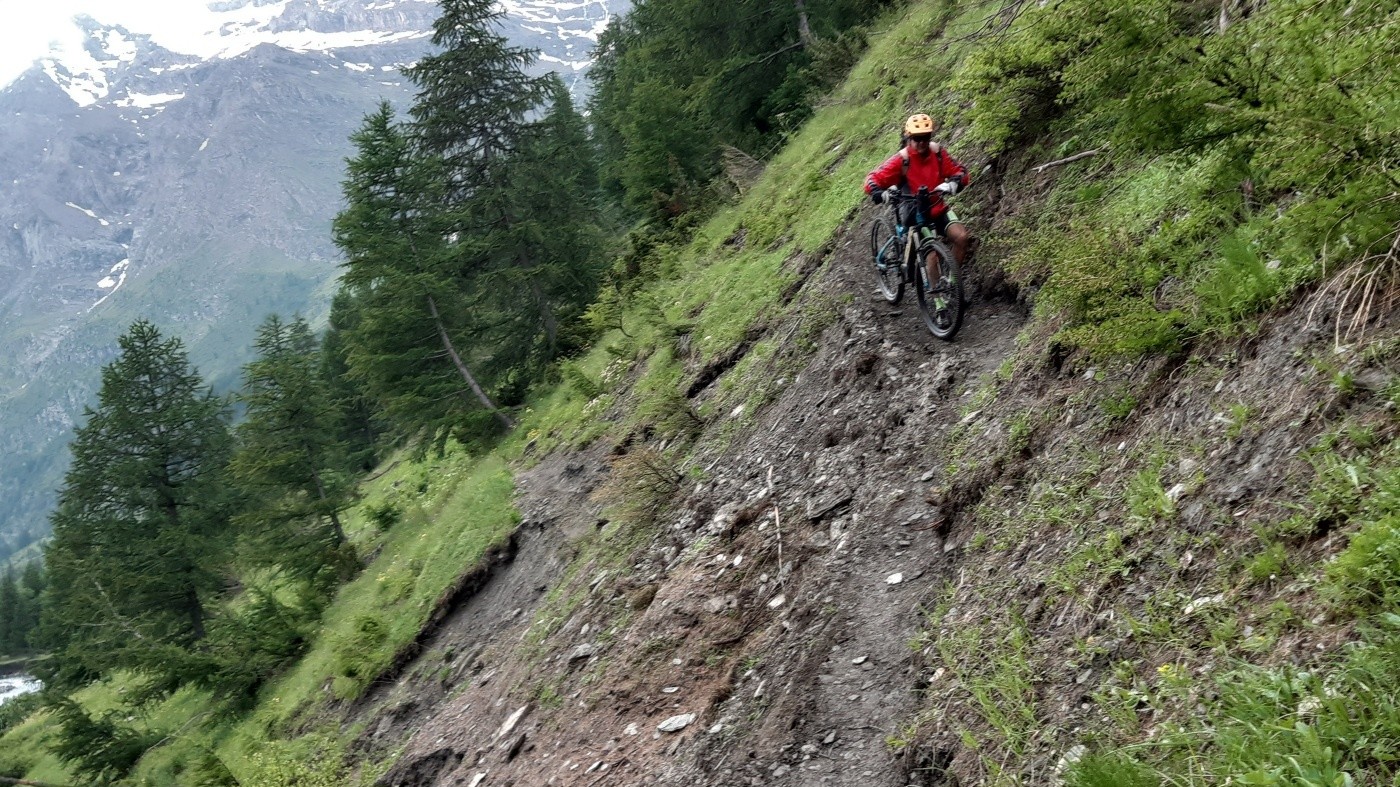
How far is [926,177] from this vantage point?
9250 mm

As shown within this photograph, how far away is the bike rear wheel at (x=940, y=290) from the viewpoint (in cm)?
858

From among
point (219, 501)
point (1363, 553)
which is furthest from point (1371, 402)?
point (219, 501)

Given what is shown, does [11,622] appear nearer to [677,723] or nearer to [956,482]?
[677,723]

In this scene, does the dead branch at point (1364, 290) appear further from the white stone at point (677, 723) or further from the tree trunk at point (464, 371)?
the tree trunk at point (464, 371)

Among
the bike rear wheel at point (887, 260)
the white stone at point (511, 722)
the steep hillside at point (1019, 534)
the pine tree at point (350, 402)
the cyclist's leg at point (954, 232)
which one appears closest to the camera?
the steep hillside at point (1019, 534)

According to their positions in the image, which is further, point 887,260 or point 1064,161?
point 887,260

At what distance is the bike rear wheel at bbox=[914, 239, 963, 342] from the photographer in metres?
8.58

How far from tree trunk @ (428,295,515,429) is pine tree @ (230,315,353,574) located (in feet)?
19.1

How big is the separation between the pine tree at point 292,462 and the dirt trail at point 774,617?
50.1ft

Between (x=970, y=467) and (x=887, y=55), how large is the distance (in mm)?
15337


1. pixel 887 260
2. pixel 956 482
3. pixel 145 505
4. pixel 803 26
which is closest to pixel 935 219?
pixel 887 260

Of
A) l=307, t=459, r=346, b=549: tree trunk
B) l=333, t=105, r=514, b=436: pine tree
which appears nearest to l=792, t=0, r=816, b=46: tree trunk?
l=333, t=105, r=514, b=436: pine tree

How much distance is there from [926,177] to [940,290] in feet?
4.92

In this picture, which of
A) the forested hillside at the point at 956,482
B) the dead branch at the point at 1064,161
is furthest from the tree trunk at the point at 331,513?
the dead branch at the point at 1064,161
